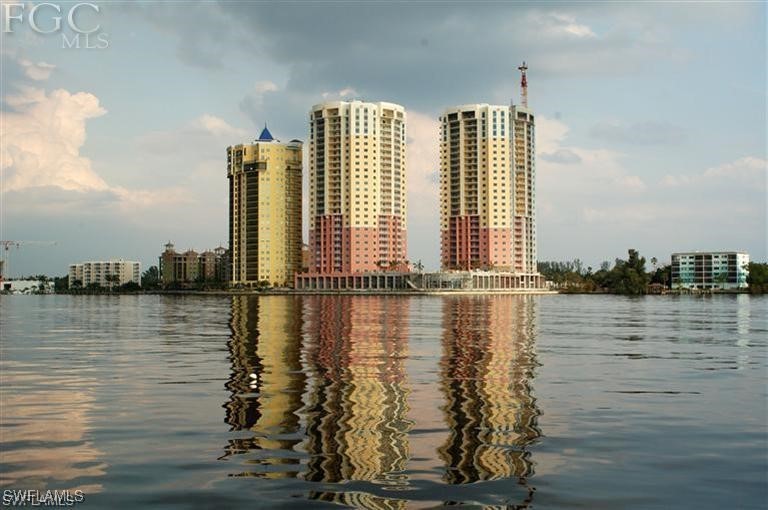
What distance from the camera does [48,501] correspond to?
A: 42.4ft

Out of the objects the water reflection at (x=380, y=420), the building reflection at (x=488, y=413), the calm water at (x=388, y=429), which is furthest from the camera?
the building reflection at (x=488, y=413)

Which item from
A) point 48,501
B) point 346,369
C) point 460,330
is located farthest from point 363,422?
point 460,330

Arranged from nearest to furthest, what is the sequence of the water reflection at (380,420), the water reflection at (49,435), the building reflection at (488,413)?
the water reflection at (49,435) → the water reflection at (380,420) → the building reflection at (488,413)

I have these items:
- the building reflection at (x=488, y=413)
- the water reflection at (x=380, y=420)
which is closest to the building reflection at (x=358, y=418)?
the water reflection at (x=380, y=420)

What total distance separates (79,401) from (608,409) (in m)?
16.5

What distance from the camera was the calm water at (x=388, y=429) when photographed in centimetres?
1371

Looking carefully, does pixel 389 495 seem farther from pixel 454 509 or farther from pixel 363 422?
pixel 363 422

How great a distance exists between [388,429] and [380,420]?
4.11ft

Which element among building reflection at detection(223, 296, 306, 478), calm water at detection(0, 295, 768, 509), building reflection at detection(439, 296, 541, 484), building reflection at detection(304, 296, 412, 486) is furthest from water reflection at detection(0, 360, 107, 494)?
building reflection at detection(439, 296, 541, 484)

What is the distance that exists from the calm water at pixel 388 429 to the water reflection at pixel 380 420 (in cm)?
8

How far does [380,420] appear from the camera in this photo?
20.2m

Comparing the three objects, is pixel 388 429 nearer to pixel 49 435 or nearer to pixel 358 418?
pixel 358 418

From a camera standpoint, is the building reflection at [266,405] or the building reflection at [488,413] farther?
the building reflection at [266,405]

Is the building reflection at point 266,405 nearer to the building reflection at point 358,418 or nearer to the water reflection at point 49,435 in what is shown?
the building reflection at point 358,418
